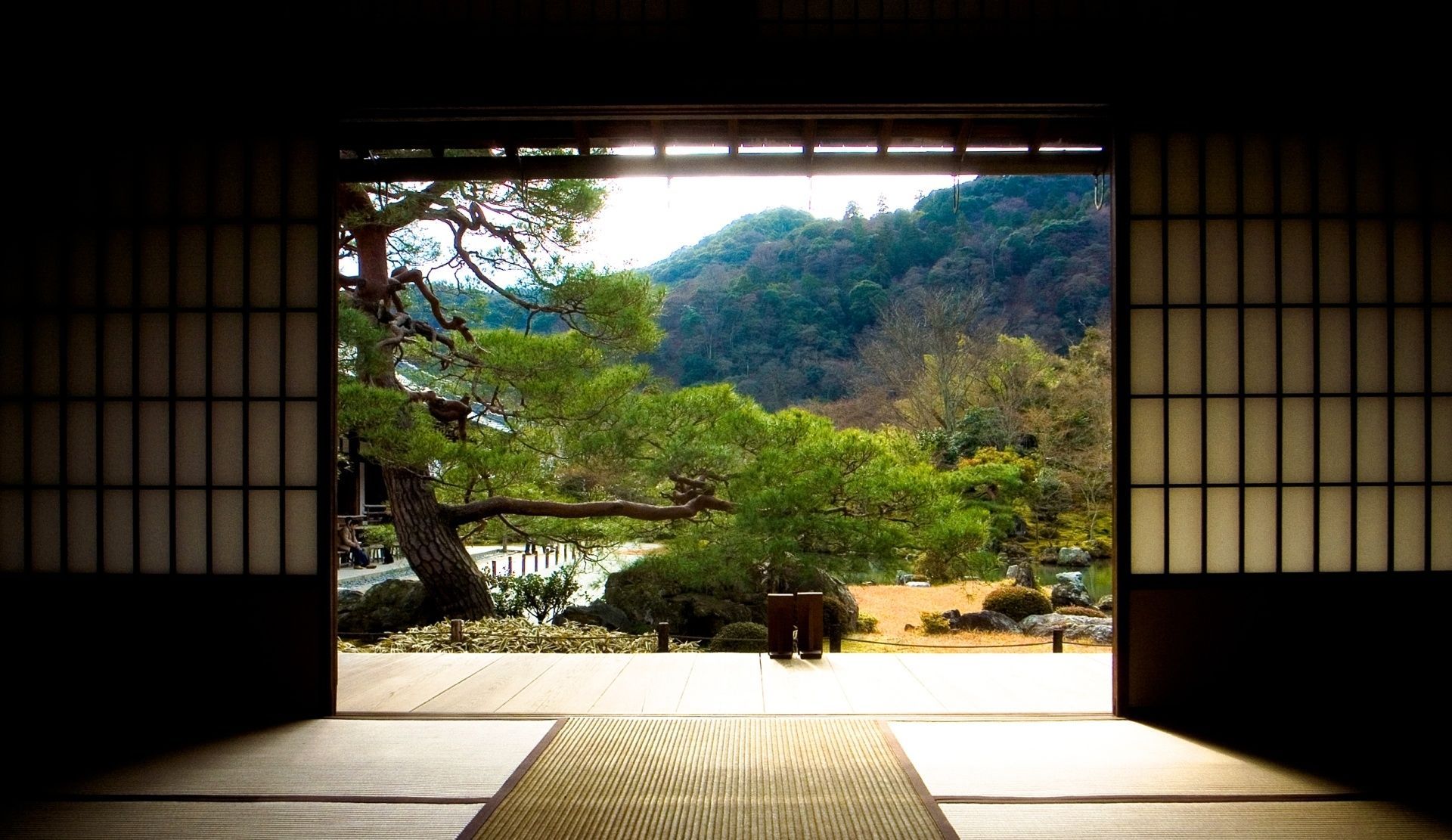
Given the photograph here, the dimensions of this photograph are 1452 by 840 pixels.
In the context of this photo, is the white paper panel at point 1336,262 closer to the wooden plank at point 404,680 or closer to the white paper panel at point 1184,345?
the white paper panel at point 1184,345

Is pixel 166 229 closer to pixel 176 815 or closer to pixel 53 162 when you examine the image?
pixel 53 162

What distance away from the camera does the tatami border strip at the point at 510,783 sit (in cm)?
207

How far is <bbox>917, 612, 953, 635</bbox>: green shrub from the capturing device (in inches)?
363

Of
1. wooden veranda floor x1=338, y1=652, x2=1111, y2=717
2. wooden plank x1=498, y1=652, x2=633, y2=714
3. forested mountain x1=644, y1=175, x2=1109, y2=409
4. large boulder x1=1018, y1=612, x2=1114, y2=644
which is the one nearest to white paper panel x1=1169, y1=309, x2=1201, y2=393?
wooden veranda floor x1=338, y1=652, x2=1111, y2=717

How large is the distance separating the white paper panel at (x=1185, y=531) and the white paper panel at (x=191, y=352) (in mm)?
3809

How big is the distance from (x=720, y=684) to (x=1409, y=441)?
287 centimetres

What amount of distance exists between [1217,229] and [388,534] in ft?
33.7

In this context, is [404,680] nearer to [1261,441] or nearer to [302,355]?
[302,355]

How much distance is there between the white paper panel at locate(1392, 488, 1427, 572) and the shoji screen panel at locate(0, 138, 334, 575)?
412 centimetres

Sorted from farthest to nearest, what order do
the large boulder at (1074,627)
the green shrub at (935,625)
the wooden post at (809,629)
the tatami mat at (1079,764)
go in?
the green shrub at (935,625), the large boulder at (1074,627), the wooden post at (809,629), the tatami mat at (1079,764)

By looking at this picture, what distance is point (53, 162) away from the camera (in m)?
3.21

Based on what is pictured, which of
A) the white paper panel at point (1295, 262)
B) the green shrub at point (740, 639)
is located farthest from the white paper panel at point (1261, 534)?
the green shrub at point (740, 639)

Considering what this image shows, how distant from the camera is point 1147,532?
3.15 metres

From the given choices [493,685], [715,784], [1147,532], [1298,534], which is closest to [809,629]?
[493,685]
